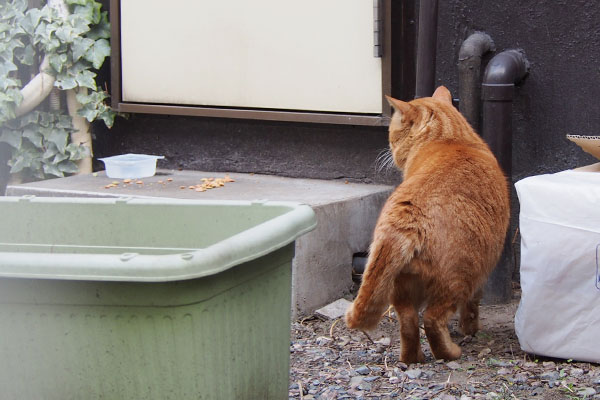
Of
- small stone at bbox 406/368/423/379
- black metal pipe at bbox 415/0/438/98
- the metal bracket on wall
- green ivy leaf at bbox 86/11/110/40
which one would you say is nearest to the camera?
small stone at bbox 406/368/423/379

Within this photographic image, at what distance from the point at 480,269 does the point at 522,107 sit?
4.16 feet

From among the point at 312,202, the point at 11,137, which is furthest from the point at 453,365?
the point at 11,137

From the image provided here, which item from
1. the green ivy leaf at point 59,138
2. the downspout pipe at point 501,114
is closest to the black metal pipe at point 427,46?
the downspout pipe at point 501,114

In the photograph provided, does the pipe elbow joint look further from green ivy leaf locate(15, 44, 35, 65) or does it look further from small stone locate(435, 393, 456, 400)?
green ivy leaf locate(15, 44, 35, 65)

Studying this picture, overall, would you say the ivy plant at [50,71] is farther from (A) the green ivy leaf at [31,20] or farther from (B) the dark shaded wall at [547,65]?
(B) the dark shaded wall at [547,65]

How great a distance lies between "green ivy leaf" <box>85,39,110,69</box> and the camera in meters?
5.23

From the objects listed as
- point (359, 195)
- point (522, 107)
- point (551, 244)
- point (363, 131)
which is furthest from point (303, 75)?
point (551, 244)

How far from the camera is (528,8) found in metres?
4.09

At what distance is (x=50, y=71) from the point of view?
17.2 feet

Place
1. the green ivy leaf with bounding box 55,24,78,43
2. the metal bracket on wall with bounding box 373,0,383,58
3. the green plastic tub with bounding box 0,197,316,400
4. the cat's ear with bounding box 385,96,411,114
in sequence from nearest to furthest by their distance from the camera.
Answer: the green plastic tub with bounding box 0,197,316,400
the cat's ear with bounding box 385,96,411,114
the metal bracket on wall with bounding box 373,0,383,58
the green ivy leaf with bounding box 55,24,78,43

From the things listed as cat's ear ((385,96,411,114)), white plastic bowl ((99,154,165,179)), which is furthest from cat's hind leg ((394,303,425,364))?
white plastic bowl ((99,154,165,179))

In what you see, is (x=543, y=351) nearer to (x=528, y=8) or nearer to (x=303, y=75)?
(x=528, y=8)

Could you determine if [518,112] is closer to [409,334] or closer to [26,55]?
[409,334]

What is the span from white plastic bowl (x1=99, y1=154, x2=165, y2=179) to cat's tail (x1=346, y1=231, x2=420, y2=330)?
2.15 metres
